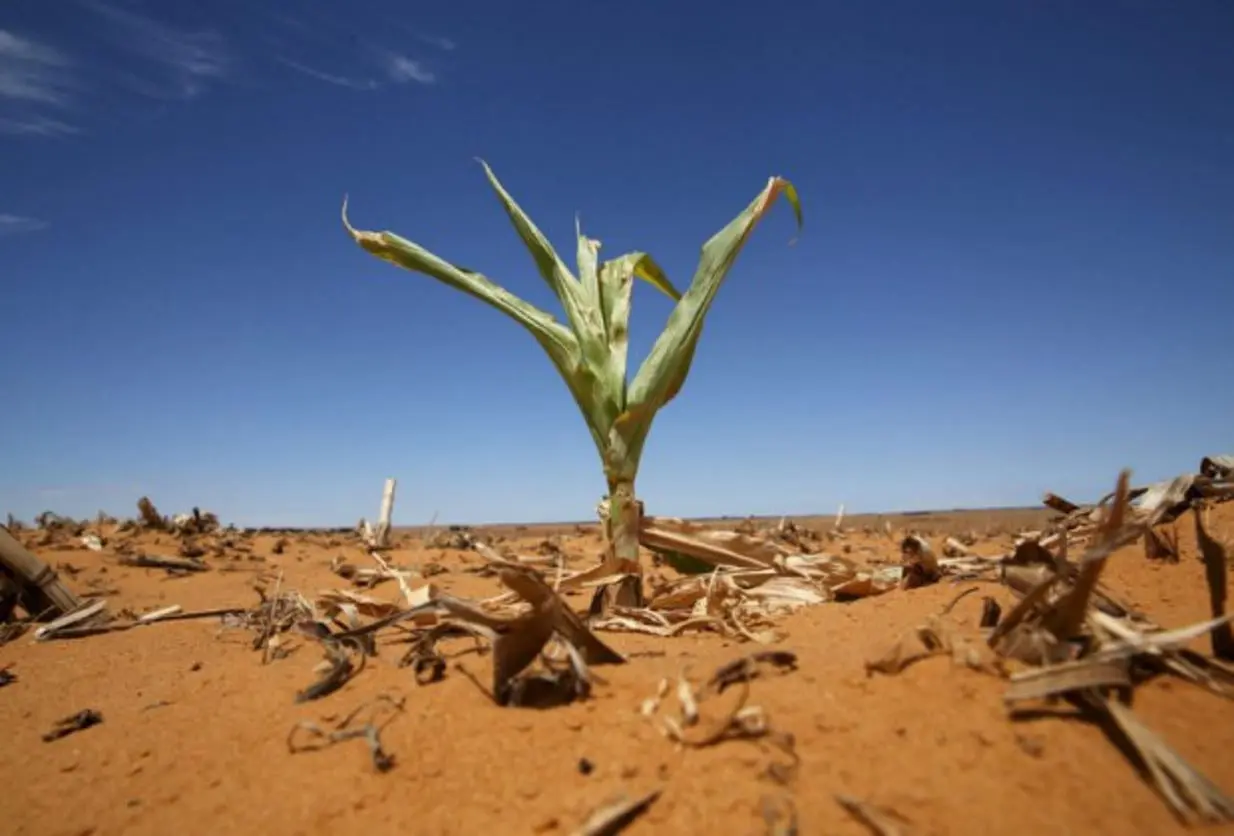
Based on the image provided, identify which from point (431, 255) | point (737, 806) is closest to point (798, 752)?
point (737, 806)

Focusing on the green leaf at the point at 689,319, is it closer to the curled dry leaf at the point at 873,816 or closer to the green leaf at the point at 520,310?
the green leaf at the point at 520,310

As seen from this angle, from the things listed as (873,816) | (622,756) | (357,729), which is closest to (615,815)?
(622,756)

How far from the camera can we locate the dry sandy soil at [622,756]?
111 cm

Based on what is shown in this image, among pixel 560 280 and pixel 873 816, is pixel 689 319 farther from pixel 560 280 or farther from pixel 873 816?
pixel 873 816

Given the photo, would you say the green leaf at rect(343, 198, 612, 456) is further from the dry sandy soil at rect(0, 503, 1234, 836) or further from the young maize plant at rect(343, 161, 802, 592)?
the dry sandy soil at rect(0, 503, 1234, 836)

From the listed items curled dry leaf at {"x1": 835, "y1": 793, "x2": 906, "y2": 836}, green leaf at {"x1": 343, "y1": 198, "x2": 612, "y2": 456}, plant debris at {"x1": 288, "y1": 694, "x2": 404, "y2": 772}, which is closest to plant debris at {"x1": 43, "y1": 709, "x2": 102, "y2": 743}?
plant debris at {"x1": 288, "y1": 694, "x2": 404, "y2": 772}

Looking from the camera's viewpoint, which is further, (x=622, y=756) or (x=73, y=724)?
(x=73, y=724)

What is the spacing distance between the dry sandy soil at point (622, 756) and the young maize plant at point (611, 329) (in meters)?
0.77

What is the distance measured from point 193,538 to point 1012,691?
788 cm

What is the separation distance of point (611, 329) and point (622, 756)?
2.11m

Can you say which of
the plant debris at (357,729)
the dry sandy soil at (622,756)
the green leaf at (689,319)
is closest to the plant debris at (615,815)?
the dry sandy soil at (622,756)

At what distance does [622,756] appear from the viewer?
52.5 inches

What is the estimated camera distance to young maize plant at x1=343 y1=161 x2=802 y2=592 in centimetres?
297

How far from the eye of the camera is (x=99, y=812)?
157 centimetres
